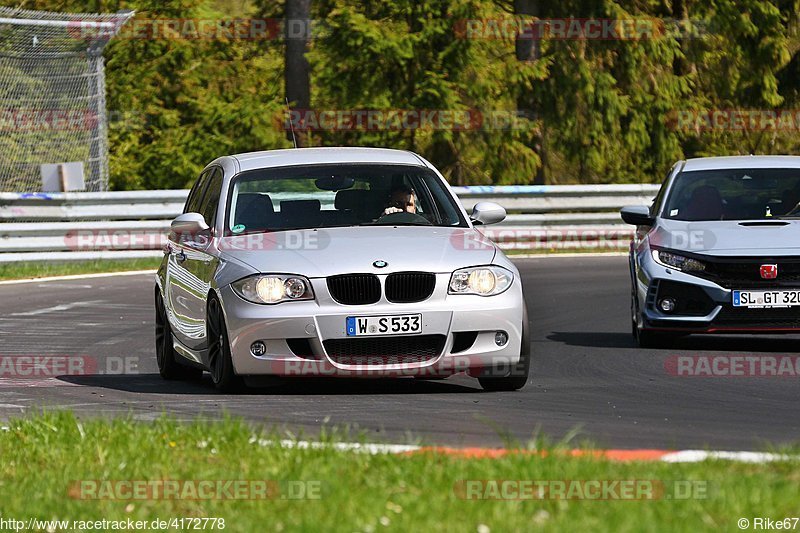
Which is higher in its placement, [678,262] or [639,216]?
[639,216]

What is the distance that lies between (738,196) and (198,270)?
16.5ft

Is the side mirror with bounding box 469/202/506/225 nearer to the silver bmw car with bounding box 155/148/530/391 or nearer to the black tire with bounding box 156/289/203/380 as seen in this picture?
the silver bmw car with bounding box 155/148/530/391

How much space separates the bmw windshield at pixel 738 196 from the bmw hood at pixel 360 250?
3356 millimetres

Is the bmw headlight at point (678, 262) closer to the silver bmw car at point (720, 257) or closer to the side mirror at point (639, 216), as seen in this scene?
the silver bmw car at point (720, 257)

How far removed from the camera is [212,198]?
37.2 ft

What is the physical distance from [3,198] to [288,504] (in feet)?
58.0

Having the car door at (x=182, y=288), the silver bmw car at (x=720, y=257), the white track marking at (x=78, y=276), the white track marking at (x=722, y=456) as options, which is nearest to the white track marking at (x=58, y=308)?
the white track marking at (x=78, y=276)

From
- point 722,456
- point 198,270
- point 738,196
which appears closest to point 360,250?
point 198,270

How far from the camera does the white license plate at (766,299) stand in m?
12.3

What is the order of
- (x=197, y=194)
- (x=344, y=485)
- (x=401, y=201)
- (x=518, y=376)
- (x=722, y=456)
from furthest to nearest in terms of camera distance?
(x=197, y=194) < (x=401, y=201) < (x=518, y=376) < (x=722, y=456) < (x=344, y=485)

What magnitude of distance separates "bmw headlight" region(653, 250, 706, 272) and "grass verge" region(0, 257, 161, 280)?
11.0 metres

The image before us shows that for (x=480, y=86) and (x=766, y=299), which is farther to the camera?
(x=480, y=86)

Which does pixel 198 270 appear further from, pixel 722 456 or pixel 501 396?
pixel 722 456

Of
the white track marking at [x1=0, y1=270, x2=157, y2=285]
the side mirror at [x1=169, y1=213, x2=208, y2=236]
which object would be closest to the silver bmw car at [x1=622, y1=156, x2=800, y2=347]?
the side mirror at [x1=169, y1=213, x2=208, y2=236]
